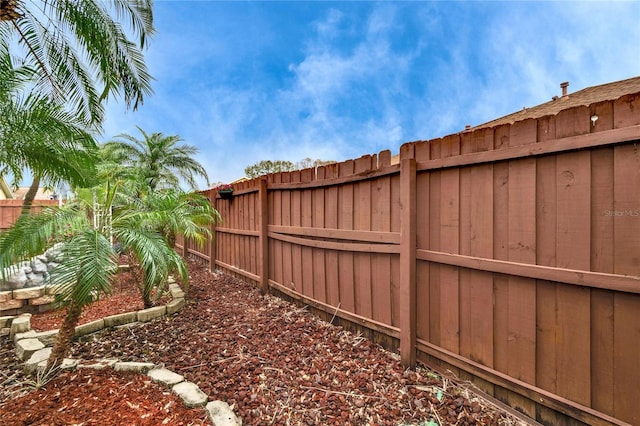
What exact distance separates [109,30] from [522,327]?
6.09m

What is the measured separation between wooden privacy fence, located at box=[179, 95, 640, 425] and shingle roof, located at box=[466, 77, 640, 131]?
15.7ft

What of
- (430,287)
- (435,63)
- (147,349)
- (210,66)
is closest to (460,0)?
(435,63)

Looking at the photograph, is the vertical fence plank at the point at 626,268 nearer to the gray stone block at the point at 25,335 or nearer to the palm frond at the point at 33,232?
the palm frond at the point at 33,232

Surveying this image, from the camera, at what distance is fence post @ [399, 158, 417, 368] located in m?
2.31

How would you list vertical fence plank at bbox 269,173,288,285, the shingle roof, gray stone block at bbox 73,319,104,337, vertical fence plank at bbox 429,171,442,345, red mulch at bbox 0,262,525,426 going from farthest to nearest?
1. the shingle roof
2. vertical fence plank at bbox 269,173,288,285
3. gray stone block at bbox 73,319,104,337
4. vertical fence plank at bbox 429,171,442,345
5. red mulch at bbox 0,262,525,426

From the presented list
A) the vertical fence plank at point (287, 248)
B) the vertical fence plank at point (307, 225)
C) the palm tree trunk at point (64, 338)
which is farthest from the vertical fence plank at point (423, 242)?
the palm tree trunk at point (64, 338)

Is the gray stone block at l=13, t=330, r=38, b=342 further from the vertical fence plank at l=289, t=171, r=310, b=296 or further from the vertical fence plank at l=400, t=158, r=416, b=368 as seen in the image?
the vertical fence plank at l=400, t=158, r=416, b=368

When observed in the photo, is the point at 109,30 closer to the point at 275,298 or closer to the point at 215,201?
the point at 215,201

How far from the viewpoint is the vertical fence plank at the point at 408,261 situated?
7.57 feet

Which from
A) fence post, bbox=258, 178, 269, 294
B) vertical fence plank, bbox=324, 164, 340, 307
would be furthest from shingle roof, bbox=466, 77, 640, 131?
fence post, bbox=258, 178, 269, 294

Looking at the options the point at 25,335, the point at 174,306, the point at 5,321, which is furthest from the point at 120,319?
the point at 5,321

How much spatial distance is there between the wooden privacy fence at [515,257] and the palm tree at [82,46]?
3.71m

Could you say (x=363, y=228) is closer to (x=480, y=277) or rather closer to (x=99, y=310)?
(x=480, y=277)

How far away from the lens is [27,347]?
2.81 meters
